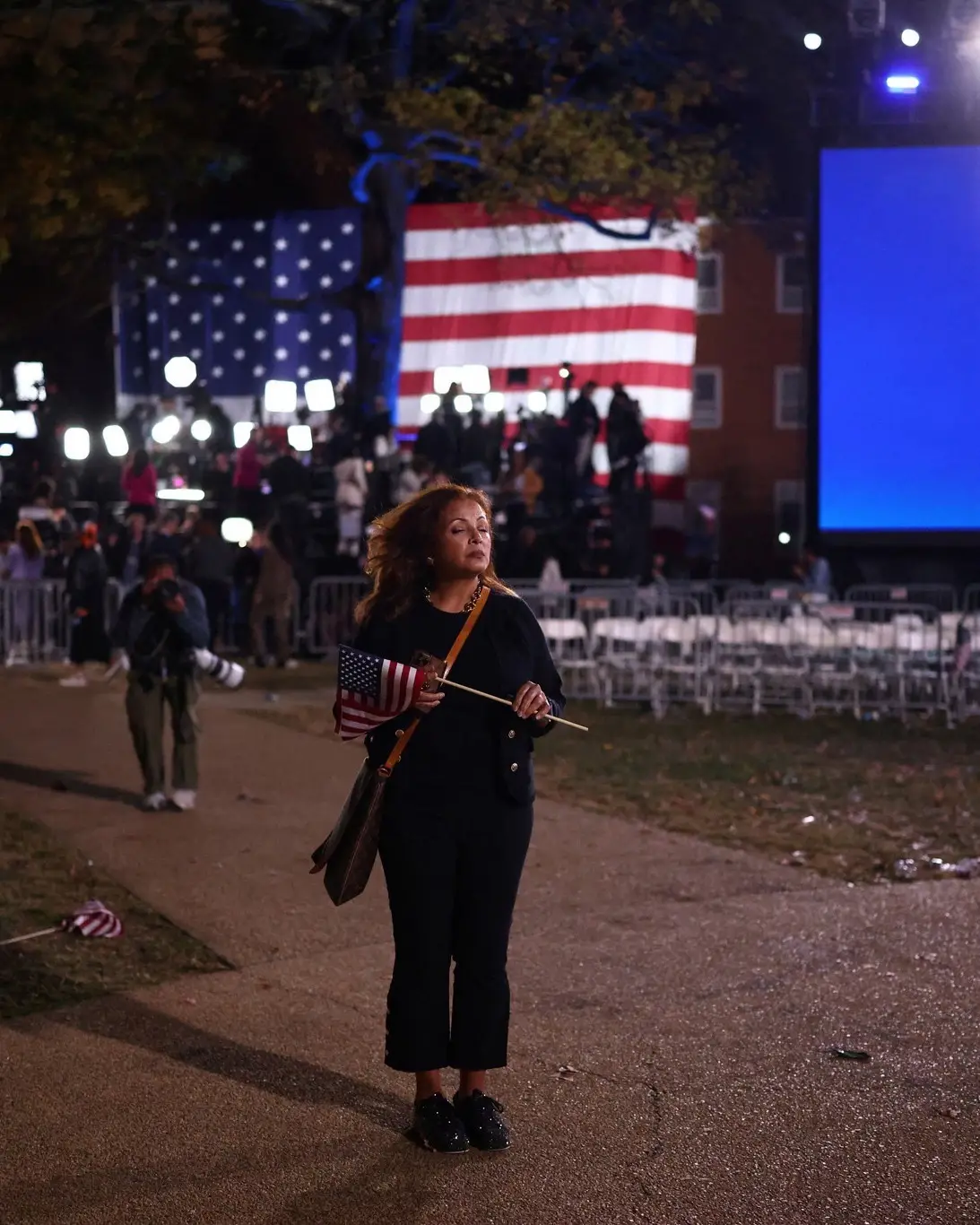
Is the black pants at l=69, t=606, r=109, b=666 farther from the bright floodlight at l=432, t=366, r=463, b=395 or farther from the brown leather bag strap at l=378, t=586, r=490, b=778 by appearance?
the brown leather bag strap at l=378, t=586, r=490, b=778

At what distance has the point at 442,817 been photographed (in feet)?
16.0

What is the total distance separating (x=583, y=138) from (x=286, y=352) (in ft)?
25.1

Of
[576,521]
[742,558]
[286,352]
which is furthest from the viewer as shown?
[742,558]

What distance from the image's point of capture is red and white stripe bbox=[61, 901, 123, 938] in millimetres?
7539

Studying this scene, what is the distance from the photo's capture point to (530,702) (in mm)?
4816

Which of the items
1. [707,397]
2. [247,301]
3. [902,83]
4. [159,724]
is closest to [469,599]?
[159,724]

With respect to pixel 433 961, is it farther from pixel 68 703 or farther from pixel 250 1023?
pixel 68 703

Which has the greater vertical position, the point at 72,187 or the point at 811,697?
the point at 72,187

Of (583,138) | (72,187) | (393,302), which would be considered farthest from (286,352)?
(72,187)

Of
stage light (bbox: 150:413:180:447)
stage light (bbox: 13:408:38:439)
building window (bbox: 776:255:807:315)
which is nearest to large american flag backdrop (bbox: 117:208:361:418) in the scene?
stage light (bbox: 150:413:180:447)

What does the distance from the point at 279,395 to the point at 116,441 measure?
129 inches

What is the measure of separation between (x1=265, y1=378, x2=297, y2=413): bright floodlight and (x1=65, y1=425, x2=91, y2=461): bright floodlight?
3434 millimetres

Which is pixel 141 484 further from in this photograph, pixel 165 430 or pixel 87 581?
pixel 87 581

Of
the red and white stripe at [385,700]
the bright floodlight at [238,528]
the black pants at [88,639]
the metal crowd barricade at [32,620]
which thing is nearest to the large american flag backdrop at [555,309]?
the bright floodlight at [238,528]
